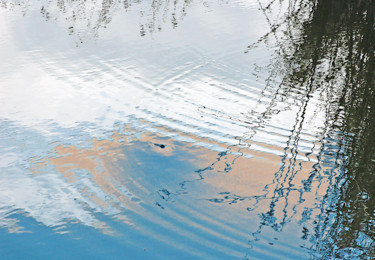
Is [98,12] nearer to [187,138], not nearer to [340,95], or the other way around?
[187,138]

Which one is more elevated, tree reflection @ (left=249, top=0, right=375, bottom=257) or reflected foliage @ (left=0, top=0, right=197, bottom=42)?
reflected foliage @ (left=0, top=0, right=197, bottom=42)

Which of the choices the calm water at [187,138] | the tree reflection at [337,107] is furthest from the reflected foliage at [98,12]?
the tree reflection at [337,107]

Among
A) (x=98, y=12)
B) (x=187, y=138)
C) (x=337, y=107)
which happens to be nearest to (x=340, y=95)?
(x=337, y=107)

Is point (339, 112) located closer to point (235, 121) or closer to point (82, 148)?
point (235, 121)

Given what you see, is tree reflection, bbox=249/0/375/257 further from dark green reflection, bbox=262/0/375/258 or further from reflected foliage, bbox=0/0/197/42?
reflected foliage, bbox=0/0/197/42

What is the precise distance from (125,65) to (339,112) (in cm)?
149

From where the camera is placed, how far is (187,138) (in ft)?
7.95

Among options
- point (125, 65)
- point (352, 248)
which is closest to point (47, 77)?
point (125, 65)

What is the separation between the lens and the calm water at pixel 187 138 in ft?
5.87

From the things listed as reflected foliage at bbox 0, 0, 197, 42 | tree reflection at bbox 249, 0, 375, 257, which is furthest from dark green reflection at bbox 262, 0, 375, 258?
reflected foliage at bbox 0, 0, 197, 42

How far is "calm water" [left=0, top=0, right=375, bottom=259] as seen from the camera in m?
1.79

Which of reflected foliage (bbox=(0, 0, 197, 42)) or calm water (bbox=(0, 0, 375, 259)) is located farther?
reflected foliage (bbox=(0, 0, 197, 42))

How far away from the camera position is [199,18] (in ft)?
14.0

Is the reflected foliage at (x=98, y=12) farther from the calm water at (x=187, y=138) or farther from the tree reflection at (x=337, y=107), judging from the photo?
the tree reflection at (x=337, y=107)
